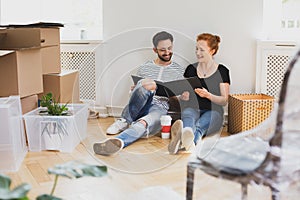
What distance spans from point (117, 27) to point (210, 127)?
1.07m

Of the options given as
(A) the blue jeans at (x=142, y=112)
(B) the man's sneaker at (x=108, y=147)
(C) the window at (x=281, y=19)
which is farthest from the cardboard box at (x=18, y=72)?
(C) the window at (x=281, y=19)

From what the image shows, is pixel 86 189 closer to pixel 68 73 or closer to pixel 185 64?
pixel 68 73

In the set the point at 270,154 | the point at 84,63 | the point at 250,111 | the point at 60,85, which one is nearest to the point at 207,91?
the point at 250,111

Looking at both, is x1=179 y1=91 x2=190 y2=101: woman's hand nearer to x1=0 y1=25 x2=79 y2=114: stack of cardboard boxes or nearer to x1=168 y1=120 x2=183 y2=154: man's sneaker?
x1=168 y1=120 x2=183 y2=154: man's sneaker

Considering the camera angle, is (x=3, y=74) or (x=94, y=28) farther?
(x=94, y=28)

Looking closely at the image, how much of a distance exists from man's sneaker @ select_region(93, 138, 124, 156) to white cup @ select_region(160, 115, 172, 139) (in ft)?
1.28

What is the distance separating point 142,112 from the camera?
2953 mm

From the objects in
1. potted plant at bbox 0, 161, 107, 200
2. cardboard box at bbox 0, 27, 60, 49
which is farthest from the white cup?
potted plant at bbox 0, 161, 107, 200

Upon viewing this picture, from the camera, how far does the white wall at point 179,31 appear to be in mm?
3086

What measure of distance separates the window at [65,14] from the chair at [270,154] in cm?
244

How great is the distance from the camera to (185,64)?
3.21 meters

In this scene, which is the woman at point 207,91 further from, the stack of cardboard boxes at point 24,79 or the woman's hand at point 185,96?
the stack of cardboard boxes at point 24,79

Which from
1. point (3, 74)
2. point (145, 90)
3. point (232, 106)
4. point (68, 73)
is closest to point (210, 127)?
point (232, 106)

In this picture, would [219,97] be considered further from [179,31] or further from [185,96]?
[179,31]
